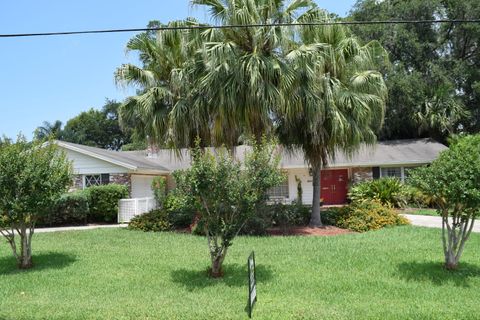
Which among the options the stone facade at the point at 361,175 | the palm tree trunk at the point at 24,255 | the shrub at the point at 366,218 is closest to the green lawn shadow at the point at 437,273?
the shrub at the point at 366,218

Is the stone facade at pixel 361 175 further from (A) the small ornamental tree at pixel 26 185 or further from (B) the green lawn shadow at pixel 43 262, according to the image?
(A) the small ornamental tree at pixel 26 185

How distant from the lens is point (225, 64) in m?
13.7

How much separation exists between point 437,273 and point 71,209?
14856mm

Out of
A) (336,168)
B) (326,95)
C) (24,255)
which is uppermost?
(326,95)

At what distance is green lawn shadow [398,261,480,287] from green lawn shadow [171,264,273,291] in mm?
2681

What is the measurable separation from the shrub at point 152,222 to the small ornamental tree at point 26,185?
561 centimetres

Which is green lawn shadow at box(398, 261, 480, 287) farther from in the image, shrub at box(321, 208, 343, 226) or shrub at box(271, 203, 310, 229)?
shrub at box(321, 208, 343, 226)

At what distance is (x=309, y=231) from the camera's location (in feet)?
49.0

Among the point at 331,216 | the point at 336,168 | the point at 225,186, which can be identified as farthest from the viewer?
the point at 336,168

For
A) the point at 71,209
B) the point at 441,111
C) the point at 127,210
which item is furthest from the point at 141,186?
the point at 441,111

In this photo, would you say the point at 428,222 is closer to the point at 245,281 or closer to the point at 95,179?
the point at 245,281

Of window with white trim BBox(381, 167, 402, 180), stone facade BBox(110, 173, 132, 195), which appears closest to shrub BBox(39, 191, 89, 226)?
stone facade BBox(110, 173, 132, 195)

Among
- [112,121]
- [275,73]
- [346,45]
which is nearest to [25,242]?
[275,73]

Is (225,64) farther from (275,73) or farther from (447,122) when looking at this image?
(447,122)
